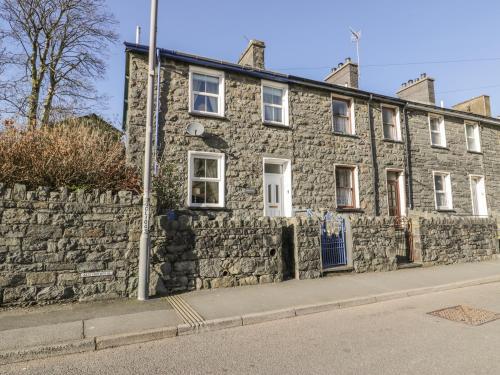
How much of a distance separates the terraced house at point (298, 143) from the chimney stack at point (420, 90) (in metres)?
0.11

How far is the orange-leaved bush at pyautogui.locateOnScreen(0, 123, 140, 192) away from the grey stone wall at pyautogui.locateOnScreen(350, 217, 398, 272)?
636 centimetres

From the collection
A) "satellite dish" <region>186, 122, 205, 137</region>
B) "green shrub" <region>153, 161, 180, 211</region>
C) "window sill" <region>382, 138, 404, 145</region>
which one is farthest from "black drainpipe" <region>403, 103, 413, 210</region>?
"green shrub" <region>153, 161, 180, 211</region>

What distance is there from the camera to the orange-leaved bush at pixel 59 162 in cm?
693

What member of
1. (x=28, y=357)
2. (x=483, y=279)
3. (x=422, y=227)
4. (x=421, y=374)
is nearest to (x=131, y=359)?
(x=28, y=357)

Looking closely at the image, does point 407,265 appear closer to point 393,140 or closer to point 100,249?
point 393,140

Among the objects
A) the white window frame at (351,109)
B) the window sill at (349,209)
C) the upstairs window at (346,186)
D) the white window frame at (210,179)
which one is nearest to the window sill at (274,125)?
the white window frame at (210,179)

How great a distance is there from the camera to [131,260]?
6.98m

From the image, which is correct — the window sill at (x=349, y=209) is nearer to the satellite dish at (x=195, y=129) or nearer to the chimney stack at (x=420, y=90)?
the satellite dish at (x=195, y=129)

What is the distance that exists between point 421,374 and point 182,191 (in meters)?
8.48

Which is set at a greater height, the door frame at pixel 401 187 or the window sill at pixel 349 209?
the door frame at pixel 401 187

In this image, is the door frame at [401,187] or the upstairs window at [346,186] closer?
the upstairs window at [346,186]

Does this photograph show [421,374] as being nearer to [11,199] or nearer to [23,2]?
[11,199]

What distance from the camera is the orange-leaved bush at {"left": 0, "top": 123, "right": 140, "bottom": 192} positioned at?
693cm

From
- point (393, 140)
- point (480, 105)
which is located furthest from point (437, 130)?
point (480, 105)
